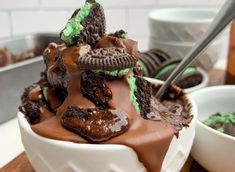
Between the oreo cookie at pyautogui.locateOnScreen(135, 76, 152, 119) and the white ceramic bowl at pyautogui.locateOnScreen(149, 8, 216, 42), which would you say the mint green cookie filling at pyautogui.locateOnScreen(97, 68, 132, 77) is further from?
the white ceramic bowl at pyautogui.locateOnScreen(149, 8, 216, 42)

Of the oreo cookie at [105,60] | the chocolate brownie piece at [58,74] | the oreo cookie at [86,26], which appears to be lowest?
the chocolate brownie piece at [58,74]

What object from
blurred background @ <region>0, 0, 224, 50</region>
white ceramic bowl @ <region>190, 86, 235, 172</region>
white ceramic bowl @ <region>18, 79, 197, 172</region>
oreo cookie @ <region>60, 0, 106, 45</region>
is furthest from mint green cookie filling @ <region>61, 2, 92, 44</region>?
blurred background @ <region>0, 0, 224, 50</region>

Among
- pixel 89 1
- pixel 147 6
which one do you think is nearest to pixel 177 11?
pixel 147 6

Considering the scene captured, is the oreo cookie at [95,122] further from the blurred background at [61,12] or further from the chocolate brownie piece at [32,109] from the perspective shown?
the blurred background at [61,12]

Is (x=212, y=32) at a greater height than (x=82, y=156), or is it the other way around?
(x=212, y=32)

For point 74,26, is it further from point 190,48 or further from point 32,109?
point 190,48

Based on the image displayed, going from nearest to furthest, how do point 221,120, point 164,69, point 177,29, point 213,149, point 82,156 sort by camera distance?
point 82,156
point 213,149
point 221,120
point 164,69
point 177,29

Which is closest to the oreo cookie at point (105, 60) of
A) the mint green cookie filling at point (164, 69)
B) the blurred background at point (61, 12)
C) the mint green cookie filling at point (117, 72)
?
the mint green cookie filling at point (117, 72)

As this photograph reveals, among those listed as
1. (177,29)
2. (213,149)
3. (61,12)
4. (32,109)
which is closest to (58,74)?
(32,109)
